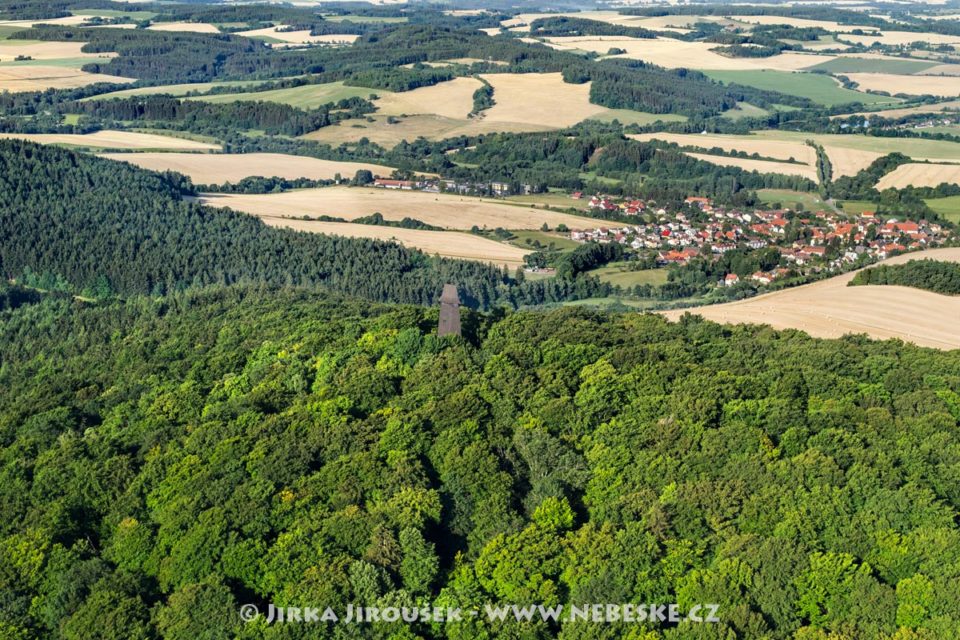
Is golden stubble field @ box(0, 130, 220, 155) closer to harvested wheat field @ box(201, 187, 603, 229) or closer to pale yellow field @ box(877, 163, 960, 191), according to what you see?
harvested wheat field @ box(201, 187, 603, 229)

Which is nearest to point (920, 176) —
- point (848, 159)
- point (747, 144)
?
point (848, 159)

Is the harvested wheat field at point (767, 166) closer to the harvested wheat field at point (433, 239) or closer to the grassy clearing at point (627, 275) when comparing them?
the harvested wheat field at point (433, 239)

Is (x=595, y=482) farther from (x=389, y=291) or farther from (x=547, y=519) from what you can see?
(x=389, y=291)

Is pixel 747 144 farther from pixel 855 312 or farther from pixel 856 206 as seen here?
pixel 855 312

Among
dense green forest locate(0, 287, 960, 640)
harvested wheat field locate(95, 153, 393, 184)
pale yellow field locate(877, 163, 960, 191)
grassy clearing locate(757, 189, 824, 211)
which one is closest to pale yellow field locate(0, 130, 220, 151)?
harvested wheat field locate(95, 153, 393, 184)

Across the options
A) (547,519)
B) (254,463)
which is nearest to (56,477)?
(254,463)

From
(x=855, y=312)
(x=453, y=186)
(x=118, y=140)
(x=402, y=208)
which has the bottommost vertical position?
(x=453, y=186)
